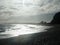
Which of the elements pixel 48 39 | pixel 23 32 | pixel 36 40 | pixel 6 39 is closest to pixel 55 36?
pixel 48 39

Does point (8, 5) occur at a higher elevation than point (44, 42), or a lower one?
higher

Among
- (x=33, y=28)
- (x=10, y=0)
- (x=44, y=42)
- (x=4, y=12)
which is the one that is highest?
(x=10, y=0)

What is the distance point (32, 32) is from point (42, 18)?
11.6 inches

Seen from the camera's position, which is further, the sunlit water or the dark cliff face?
the dark cliff face

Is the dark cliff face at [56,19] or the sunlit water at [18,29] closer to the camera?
the sunlit water at [18,29]

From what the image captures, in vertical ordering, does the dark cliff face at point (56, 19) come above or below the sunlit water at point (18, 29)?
above

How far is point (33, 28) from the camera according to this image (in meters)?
2.84

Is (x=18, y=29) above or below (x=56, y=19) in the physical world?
below

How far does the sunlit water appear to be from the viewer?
278cm

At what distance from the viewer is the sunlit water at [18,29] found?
2.78 m

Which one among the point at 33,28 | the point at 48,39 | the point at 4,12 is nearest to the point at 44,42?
the point at 48,39

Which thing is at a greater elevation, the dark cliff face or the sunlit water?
the dark cliff face

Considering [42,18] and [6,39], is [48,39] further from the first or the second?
[6,39]

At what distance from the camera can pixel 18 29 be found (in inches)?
111
